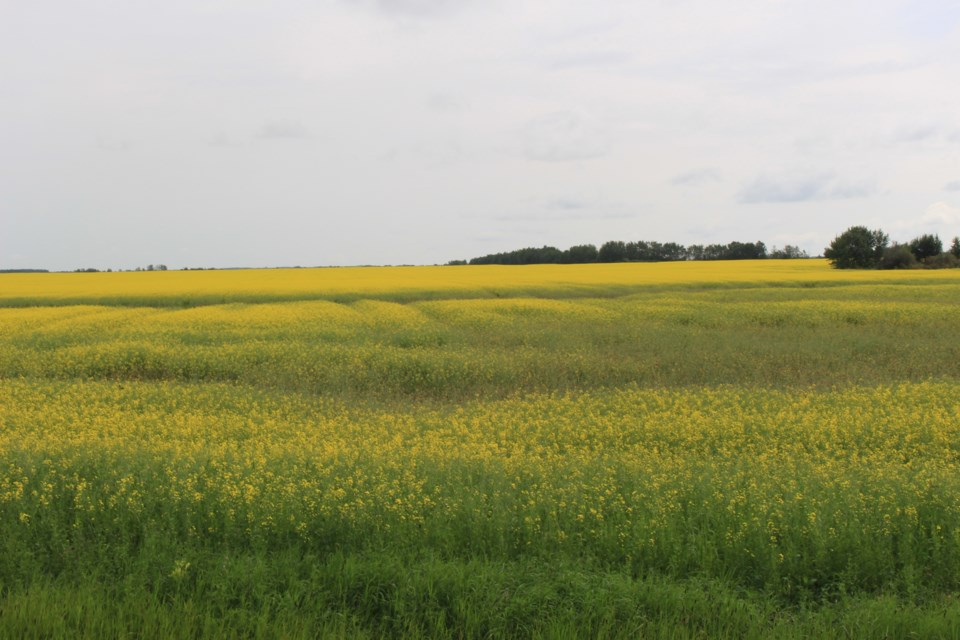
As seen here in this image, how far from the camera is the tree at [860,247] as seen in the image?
50.2 m

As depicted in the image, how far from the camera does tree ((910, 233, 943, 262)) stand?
5350 cm

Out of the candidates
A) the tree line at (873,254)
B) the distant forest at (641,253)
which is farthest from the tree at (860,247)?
the distant forest at (641,253)

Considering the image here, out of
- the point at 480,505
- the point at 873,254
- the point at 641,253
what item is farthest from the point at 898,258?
the point at 480,505

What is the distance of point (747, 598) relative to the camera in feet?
13.3

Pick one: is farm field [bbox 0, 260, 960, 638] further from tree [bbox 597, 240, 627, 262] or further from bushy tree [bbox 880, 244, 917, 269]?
tree [bbox 597, 240, 627, 262]

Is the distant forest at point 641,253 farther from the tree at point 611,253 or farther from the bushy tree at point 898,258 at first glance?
the bushy tree at point 898,258

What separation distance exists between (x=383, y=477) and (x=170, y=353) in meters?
10.3

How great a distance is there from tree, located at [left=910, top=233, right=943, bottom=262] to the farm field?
167 feet

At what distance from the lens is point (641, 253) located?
256 feet

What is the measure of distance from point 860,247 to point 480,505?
182 ft

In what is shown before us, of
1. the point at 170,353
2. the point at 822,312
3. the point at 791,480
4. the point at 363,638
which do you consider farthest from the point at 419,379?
the point at 822,312

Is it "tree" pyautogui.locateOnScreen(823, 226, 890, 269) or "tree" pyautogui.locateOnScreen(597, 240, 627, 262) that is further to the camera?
"tree" pyautogui.locateOnScreen(597, 240, 627, 262)

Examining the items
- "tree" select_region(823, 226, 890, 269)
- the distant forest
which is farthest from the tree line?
the distant forest

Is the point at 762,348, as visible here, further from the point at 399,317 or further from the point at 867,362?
the point at 399,317
